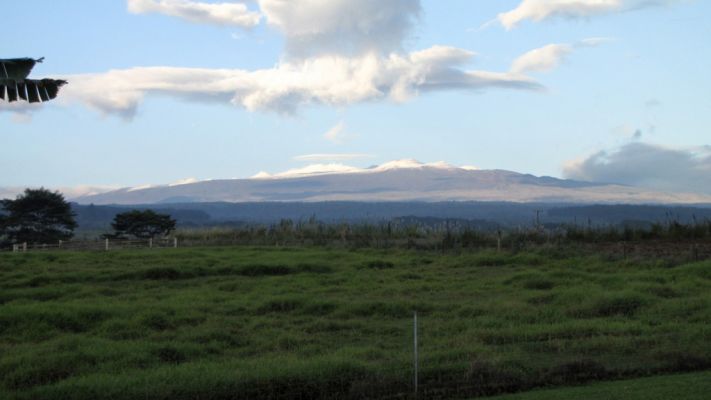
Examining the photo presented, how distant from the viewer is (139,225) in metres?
58.8

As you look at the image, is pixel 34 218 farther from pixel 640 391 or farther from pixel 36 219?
pixel 640 391

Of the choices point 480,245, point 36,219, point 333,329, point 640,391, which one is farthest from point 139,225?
point 640,391

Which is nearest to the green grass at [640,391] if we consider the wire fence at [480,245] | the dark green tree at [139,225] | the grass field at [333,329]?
the grass field at [333,329]

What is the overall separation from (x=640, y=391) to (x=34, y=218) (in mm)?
52042

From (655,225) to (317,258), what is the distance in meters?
17.8

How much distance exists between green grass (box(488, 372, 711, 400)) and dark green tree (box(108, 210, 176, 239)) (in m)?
52.1

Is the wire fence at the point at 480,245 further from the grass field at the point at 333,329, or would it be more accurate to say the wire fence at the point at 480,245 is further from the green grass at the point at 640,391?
the green grass at the point at 640,391

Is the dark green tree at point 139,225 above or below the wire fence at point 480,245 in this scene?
above

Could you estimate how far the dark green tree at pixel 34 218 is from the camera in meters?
53.1

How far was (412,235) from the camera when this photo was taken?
44719mm

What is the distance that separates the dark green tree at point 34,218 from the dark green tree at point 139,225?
15.9ft

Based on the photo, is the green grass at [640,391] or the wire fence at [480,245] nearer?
the green grass at [640,391]

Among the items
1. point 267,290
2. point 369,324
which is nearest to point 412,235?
point 267,290

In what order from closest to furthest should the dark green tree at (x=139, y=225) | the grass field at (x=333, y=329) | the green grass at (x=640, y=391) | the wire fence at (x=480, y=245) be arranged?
1. the green grass at (x=640, y=391)
2. the grass field at (x=333, y=329)
3. the wire fence at (x=480, y=245)
4. the dark green tree at (x=139, y=225)
